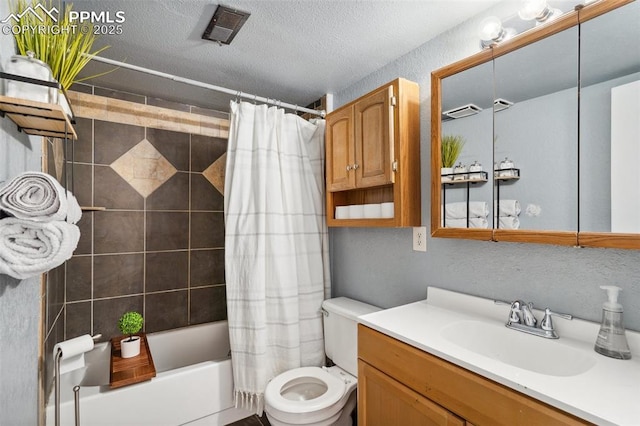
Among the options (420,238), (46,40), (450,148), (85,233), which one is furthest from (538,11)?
(85,233)

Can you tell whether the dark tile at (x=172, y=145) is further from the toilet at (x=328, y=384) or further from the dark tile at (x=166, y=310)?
the toilet at (x=328, y=384)

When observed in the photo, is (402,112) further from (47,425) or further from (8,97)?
(47,425)

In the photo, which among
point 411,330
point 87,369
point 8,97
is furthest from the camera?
point 87,369

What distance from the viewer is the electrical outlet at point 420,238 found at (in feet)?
5.60

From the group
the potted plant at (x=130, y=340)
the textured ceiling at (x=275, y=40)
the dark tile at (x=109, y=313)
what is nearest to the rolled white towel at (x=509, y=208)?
the textured ceiling at (x=275, y=40)

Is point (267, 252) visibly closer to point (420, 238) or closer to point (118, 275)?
point (420, 238)

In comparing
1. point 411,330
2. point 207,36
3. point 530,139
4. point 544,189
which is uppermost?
point 207,36

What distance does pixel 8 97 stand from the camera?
82 centimetres

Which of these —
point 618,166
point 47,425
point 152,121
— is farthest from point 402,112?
point 47,425

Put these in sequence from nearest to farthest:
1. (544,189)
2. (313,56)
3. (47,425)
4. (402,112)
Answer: (544,189), (47,425), (402,112), (313,56)

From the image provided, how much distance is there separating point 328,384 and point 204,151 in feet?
6.67

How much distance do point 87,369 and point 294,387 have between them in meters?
1.41

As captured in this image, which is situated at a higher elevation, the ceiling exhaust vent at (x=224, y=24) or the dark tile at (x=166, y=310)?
the ceiling exhaust vent at (x=224, y=24)

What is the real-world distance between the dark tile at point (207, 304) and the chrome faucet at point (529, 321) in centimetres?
217
